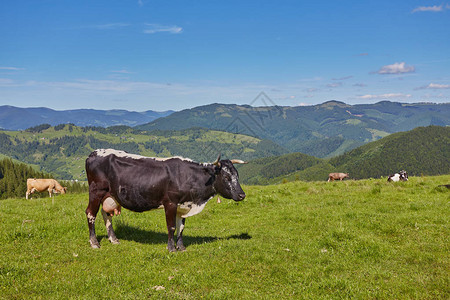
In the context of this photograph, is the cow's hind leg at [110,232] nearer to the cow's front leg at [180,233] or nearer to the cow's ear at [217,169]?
the cow's front leg at [180,233]

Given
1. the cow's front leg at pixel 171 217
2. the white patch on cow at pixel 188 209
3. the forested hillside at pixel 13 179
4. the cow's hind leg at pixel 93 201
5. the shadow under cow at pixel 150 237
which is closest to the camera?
the cow's front leg at pixel 171 217

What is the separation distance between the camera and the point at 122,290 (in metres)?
6.82

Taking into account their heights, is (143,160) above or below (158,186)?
above

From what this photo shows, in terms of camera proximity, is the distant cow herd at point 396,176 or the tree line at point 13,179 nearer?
the distant cow herd at point 396,176

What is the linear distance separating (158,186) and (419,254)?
8451 mm

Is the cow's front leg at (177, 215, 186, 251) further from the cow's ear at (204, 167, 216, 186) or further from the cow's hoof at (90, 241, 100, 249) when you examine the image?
the cow's hoof at (90, 241, 100, 249)

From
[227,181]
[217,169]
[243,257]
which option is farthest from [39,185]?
[243,257]

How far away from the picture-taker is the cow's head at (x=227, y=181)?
10070mm

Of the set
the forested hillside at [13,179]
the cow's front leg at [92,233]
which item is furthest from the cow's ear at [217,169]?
the forested hillside at [13,179]

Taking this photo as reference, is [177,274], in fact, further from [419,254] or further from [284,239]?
[419,254]

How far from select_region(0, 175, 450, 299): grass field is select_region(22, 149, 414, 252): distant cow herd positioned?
1.25 meters

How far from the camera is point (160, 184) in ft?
32.0

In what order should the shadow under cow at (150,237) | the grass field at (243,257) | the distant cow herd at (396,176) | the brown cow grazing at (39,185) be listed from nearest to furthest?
the grass field at (243,257) < the shadow under cow at (150,237) < the distant cow herd at (396,176) < the brown cow grazing at (39,185)


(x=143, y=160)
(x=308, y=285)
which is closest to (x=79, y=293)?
(x=143, y=160)
